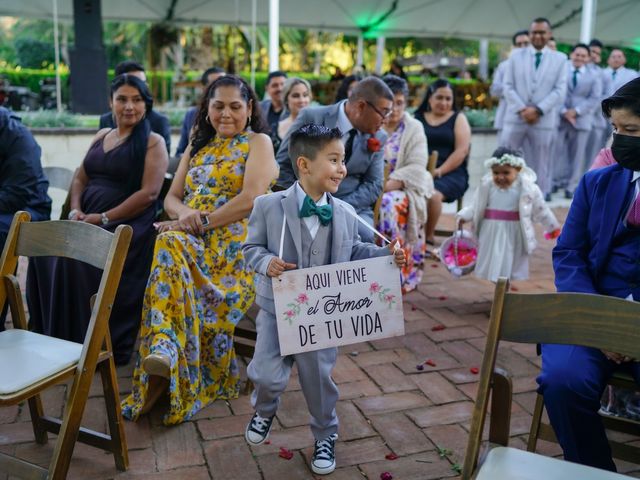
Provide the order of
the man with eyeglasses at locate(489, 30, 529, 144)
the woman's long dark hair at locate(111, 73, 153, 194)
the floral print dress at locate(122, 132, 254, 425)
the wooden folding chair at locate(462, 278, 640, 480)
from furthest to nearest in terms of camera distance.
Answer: the man with eyeglasses at locate(489, 30, 529, 144)
the woman's long dark hair at locate(111, 73, 153, 194)
the floral print dress at locate(122, 132, 254, 425)
the wooden folding chair at locate(462, 278, 640, 480)

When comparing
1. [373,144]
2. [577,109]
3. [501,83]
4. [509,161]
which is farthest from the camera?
[577,109]

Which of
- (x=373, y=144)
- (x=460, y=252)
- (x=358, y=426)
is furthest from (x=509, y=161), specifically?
(x=358, y=426)

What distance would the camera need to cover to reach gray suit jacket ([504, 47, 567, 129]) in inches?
323

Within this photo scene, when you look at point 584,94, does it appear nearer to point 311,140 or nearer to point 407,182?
point 407,182

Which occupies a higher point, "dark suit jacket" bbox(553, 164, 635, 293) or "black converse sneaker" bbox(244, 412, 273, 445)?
"dark suit jacket" bbox(553, 164, 635, 293)

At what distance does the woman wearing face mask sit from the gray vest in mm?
979

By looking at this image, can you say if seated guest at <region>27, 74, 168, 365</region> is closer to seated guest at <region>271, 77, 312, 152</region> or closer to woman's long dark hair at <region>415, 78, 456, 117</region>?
seated guest at <region>271, 77, 312, 152</region>

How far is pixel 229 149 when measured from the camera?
12.1 ft

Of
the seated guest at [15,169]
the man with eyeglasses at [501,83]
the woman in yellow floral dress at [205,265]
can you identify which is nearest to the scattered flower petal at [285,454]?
the woman in yellow floral dress at [205,265]

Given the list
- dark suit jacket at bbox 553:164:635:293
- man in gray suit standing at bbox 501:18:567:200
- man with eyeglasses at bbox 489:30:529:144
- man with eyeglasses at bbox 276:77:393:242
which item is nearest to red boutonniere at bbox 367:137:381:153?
man with eyeglasses at bbox 276:77:393:242

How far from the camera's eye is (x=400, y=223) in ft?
17.4

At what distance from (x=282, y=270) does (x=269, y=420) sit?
791 mm

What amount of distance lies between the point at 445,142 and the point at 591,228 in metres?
3.71

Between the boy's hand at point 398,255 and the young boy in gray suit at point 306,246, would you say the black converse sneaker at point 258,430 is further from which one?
the boy's hand at point 398,255
